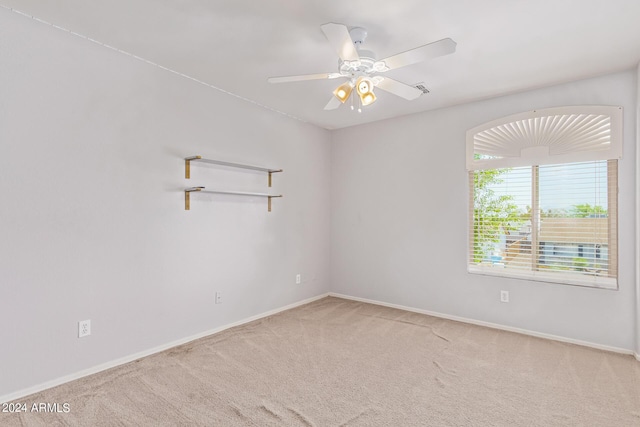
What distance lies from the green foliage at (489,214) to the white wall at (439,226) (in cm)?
14

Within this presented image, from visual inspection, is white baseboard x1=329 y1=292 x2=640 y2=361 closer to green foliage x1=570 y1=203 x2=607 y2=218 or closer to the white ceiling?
green foliage x1=570 y1=203 x2=607 y2=218

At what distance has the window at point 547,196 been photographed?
125 inches

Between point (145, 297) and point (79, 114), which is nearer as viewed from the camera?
point (79, 114)

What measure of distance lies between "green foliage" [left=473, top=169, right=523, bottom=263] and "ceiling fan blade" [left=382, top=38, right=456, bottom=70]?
2.18 meters

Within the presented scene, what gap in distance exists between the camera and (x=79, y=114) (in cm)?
254

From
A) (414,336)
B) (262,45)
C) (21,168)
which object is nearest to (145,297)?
(21,168)

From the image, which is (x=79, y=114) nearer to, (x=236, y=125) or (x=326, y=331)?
(x=236, y=125)

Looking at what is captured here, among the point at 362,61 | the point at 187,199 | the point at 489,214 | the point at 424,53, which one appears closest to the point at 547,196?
the point at 489,214

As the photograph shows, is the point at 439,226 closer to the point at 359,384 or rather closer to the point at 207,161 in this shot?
the point at 359,384

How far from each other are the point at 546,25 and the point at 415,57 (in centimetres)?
104

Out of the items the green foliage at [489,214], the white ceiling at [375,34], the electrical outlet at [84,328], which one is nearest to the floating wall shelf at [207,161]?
the white ceiling at [375,34]

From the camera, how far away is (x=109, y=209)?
2.69 meters

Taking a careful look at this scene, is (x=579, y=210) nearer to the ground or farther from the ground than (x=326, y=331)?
farther from the ground

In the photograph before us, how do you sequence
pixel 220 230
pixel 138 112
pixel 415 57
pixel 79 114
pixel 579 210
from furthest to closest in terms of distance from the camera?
pixel 220 230 → pixel 579 210 → pixel 138 112 → pixel 79 114 → pixel 415 57
